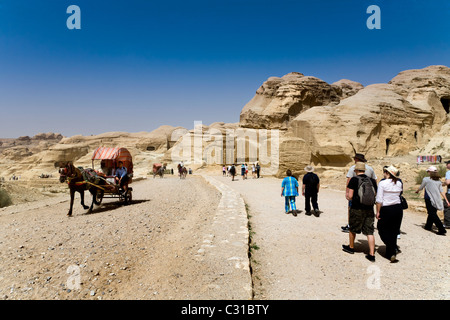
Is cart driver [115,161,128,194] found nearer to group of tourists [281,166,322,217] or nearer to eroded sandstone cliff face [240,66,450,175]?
group of tourists [281,166,322,217]

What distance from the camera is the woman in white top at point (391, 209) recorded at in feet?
14.4

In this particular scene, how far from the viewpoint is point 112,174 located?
10.2m

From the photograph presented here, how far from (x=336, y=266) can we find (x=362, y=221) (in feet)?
3.05

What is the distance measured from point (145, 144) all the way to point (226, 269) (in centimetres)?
6566

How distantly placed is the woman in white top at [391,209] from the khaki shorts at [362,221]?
8.5 inches

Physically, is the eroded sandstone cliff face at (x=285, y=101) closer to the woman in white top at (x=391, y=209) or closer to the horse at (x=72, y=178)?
the horse at (x=72, y=178)

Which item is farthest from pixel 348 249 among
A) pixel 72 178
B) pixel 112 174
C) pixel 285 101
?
pixel 285 101

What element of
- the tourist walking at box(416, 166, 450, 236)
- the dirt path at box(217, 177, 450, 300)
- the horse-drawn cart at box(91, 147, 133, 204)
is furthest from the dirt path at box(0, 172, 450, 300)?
the horse-drawn cart at box(91, 147, 133, 204)

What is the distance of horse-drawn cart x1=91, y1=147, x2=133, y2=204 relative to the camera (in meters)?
9.16

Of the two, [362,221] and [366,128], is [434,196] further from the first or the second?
[366,128]

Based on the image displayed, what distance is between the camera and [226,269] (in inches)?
148
